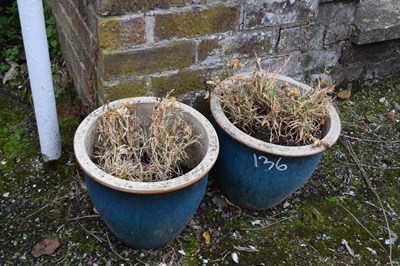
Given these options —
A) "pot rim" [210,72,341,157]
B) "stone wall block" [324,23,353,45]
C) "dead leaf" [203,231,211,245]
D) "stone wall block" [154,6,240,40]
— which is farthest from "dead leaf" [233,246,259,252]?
"stone wall block" [324,23,353,45]

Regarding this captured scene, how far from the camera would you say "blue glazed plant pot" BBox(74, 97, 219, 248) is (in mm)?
1708

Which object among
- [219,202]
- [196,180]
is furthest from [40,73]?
[219,202]

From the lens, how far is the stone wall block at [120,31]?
1929 mm

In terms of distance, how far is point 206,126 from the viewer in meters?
1.99

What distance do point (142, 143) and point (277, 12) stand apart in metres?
0.95

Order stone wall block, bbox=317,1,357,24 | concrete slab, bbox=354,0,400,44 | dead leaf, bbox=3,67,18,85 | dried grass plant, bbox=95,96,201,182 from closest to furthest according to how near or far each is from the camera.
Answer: dried grass plant, bbox=95,96,201,182 < stone wall block, bbox=317,1,357,24 < concrete slab, bbox=354,0,400,44 < dead leaf, bbox=3,67,18,85

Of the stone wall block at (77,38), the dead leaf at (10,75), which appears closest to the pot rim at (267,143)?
the stone wall block at (77,38)

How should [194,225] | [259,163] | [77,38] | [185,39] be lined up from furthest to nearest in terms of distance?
[77,38], [194,225], [185,39], [259,163]

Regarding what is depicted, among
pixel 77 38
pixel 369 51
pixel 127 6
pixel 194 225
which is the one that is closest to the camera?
pixel 127 6

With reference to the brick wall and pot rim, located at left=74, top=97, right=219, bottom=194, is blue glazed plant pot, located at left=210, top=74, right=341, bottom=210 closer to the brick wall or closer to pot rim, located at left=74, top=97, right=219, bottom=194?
pot rim, located at left=74, top=97, right=219, bottom=194

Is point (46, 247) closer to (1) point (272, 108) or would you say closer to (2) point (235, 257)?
(2) point (235, 257)

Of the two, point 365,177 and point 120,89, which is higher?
point 120,89

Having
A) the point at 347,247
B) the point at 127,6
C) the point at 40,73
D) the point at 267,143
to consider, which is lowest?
the point at 347,247

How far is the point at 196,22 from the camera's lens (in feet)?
6.89
